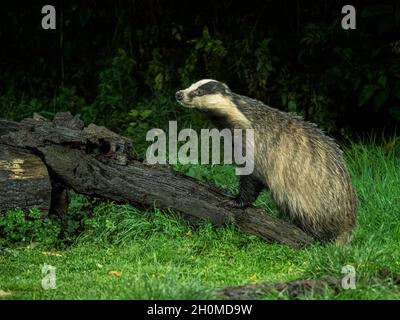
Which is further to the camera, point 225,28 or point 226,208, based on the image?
point 225,28

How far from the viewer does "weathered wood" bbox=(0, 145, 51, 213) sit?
7285 millimetres

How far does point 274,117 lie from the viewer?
7.40 metres

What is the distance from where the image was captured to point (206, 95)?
7.45m

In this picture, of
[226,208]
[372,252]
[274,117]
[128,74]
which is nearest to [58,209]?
[226,208]

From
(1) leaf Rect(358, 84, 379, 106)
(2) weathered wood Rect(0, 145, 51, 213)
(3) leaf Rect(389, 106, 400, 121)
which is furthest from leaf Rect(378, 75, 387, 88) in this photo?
(2) weathered wood Rect(0, 145, 51, 213)

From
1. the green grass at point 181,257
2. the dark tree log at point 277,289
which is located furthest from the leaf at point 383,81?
the dark tree log at point 277,289

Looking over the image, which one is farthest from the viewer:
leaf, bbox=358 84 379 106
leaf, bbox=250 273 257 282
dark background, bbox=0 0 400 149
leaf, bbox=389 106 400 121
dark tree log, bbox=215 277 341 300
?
dark background, bbox=0 0 400 149

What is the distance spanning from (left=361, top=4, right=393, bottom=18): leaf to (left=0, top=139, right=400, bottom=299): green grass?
1.74 m

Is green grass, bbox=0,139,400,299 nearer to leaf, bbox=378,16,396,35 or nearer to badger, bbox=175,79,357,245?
badger, bbox=175,79,357,245

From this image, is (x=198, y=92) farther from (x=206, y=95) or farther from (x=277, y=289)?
(x=277, y=289)

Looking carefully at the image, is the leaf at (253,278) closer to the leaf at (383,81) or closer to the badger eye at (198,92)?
the badger eye at (198,92)

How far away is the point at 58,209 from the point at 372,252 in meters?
2.93
